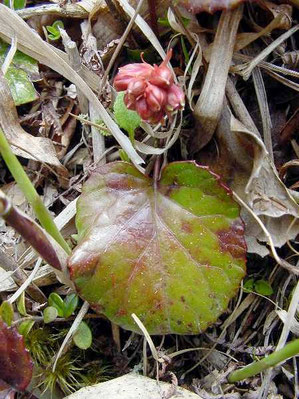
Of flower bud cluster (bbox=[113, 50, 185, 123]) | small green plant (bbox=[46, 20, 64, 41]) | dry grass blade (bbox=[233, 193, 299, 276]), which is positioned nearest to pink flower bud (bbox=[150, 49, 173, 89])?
flower bud cluster (bbox=[113, 50, 185, 123])

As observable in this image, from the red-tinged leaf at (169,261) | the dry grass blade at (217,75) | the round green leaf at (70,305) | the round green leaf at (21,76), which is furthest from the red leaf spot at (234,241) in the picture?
the round green leaf at (21,76)

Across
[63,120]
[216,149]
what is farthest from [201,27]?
[63,120]

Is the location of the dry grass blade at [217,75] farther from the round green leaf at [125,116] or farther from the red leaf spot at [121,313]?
the red leaf spot at [121,313]

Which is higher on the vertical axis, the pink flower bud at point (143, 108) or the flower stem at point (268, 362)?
the pink flower bud at point (143, 108)

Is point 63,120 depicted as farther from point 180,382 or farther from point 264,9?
point 180,382

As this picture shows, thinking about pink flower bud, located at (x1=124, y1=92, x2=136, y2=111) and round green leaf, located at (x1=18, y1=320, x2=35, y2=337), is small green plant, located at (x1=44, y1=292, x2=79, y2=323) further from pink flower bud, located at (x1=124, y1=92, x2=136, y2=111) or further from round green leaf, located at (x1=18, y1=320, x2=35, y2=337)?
pink flower bud, located at (x1=124, y1=92, x2=136, y2=111)

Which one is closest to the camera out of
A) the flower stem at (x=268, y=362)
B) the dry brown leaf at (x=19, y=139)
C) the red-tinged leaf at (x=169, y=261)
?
the flower stem at (x=268, y=362)
